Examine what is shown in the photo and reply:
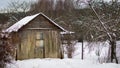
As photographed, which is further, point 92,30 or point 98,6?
point 98,6

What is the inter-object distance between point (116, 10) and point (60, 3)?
42885 millimetres

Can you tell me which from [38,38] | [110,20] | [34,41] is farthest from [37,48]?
[110,20]

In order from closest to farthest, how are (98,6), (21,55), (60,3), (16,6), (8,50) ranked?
(8,50), (98,6), (21,55), (16,6), (60,3)

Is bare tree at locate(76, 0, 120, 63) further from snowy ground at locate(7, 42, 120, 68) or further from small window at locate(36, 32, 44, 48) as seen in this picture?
small window at locate(36, 32, 44, 48)

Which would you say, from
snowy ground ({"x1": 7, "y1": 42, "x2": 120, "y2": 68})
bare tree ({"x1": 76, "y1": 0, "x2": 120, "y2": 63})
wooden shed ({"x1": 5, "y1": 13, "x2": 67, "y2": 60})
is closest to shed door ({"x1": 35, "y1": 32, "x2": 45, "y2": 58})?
wooden shed ({"x1": 5, "y1": 13, "x2": 67, "y2": 60})

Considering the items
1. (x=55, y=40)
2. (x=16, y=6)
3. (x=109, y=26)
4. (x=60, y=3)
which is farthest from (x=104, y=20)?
(x=60, y=3)

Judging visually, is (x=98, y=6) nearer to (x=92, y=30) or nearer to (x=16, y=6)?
(x=92, y=30)

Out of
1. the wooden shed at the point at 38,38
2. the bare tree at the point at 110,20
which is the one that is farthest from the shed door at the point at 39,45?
the bare tree at the point at 110,20

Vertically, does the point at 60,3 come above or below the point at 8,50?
above

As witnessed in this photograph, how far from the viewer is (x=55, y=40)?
2206 cm

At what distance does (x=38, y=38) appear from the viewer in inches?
849

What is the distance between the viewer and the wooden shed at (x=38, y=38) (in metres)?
21.0

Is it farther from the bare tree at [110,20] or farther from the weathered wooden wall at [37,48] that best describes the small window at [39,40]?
the bare tree at [110,20]

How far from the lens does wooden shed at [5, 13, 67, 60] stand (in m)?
21.0
